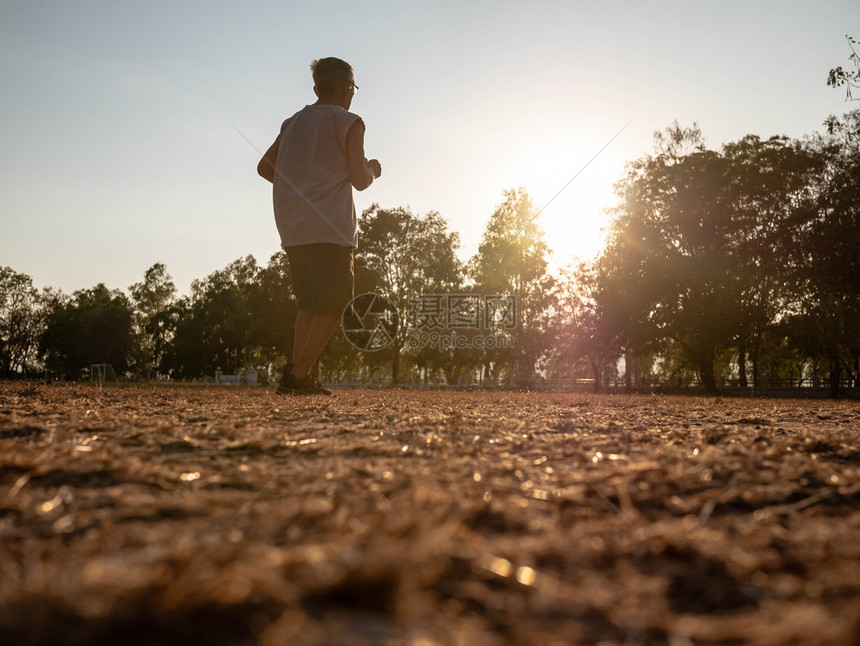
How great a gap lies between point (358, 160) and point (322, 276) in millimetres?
1151

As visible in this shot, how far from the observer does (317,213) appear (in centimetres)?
621

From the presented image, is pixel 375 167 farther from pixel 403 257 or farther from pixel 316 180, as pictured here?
pixel 403 257

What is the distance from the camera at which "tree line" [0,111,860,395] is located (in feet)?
96.5

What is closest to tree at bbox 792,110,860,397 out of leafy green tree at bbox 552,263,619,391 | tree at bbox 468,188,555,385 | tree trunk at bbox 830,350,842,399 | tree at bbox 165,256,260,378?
tree trunk at bbox 830,350,842,399

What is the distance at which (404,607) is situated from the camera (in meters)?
0.86

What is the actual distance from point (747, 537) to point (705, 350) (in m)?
33.8

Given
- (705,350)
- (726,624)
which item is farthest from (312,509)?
(705,350)

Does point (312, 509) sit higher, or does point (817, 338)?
point (817, 338)

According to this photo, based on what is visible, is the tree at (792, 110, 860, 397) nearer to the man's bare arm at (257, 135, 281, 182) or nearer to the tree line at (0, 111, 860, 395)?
the tree line at (0, 111, 860, 395)

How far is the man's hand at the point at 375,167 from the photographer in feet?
21.5

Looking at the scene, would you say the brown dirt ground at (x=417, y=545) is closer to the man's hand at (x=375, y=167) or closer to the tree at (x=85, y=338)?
the man's hand at (x=375, y=167)

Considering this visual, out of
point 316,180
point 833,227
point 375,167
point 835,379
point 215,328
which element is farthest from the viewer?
point 215,328

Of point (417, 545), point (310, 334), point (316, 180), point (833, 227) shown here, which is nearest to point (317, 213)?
point (316, 180)

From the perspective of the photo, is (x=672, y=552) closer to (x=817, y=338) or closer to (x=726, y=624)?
(x=726, y=624)
